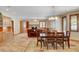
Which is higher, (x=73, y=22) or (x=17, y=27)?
(x=73, y=22)

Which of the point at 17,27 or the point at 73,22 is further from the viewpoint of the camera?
the point at 17,27

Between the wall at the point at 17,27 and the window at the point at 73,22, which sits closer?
the window at the point at 73,22

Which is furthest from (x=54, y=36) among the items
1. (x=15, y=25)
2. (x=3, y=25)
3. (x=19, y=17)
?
(x=15, y=25)

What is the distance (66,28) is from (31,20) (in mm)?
2533

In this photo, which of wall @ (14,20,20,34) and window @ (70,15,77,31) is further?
wall @ (14,20,20,34)

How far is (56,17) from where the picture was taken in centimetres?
812

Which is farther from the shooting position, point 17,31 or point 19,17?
point 17,31

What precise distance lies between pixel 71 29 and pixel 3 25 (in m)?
4.83

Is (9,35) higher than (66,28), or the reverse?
(66,28)
